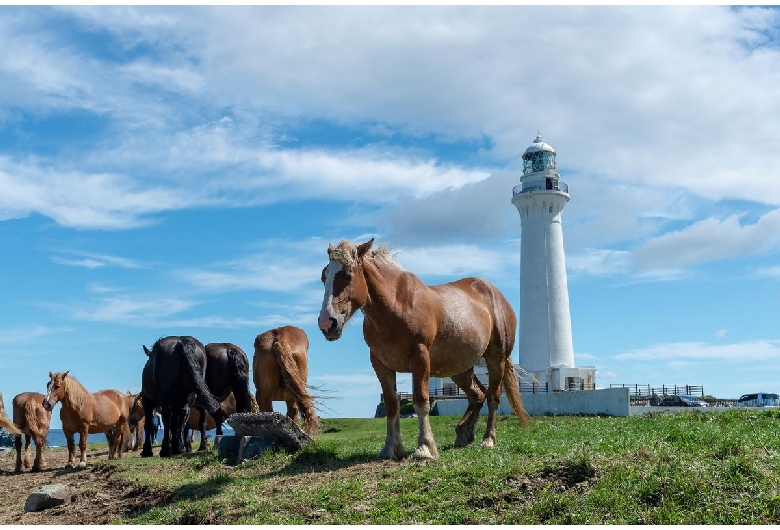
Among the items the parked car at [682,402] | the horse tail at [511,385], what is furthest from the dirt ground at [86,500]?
the parked car at [682,402]

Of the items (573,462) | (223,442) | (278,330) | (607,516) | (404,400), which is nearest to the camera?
(607,516)

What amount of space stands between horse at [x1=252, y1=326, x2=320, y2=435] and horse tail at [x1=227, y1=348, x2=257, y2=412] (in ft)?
7.67

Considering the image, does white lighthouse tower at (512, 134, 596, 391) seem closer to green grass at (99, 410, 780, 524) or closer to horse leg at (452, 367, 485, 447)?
horse leg at (452, 367, 485, 447)

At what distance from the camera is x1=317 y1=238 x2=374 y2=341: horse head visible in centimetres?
928

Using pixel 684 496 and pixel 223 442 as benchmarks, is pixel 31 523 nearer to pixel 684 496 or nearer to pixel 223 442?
pixel 223 442

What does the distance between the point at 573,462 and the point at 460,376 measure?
4686 mm

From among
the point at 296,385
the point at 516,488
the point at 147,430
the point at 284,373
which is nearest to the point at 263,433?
the point at 296,385

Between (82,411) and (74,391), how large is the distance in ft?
1.71

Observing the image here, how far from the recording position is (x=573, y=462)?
25.1 ft

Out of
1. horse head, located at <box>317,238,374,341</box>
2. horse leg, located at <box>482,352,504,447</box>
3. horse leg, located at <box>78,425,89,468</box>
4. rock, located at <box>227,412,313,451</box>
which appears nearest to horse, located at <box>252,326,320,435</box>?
rock, located at <box>227,412,313,451</box>

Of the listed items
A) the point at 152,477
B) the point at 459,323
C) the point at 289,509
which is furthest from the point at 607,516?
the point at 152,477

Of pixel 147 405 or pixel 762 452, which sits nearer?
pixel 762 452

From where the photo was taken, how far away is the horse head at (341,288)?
9.28 m

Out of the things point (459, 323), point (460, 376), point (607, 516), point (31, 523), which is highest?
point (459, 323)
